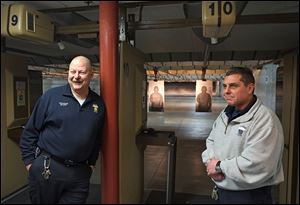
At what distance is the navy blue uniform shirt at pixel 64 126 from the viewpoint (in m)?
1.21

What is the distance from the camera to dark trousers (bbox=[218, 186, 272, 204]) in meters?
1.11

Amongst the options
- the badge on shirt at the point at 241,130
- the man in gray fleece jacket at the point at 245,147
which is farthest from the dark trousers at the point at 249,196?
the badge on shirt at the point at 241,130

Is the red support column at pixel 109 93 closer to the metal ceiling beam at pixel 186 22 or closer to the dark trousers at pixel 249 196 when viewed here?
the metal ceiling beam at pixel 186 22

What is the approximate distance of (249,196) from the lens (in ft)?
3.65

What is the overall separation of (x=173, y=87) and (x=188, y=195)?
1263 centimetres

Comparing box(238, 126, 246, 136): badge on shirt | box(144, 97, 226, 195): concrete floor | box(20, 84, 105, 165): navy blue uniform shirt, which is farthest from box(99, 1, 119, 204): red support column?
box(144, 97, 226, 195): concrete floor

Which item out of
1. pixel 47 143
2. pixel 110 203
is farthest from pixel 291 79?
pixel 47 143

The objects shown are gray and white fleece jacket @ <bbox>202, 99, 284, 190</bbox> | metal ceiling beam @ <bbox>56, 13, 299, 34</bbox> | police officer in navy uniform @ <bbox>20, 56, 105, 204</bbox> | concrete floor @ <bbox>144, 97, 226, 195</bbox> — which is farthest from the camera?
concrete floor @ <bbox>144, 97, 226, 195</bbox>

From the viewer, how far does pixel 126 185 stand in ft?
5.67

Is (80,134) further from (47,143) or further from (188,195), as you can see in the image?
(188,195)

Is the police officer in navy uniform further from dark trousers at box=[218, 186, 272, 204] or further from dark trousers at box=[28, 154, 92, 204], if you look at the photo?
dark trousers at box=[218, 186, 272, 204]

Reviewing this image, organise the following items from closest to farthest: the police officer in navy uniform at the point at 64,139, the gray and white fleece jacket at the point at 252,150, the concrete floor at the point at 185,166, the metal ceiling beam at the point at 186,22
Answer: the gray and white fleece jacket at the point at 252,150
the police officer in navy uniform at the point at 64,139
the metal ceiling beam at the point at 186,22
the concrete floor at the point at 185,166

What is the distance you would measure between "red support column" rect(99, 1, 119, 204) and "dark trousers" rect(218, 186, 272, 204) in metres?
0.57

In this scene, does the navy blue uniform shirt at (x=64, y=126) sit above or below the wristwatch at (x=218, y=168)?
above
